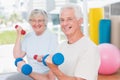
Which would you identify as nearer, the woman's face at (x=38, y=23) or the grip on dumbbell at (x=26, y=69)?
the grip on dumbbell at (x=26, y=69)

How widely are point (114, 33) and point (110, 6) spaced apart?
1.10 ft

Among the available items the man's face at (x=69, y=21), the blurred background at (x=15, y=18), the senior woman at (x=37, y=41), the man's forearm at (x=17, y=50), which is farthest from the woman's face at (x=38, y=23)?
the blurred background at (x=15, y=18)

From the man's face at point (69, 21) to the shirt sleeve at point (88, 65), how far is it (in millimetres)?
115

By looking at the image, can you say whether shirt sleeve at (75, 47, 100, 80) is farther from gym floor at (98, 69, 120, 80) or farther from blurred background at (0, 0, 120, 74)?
blurred background at (0, 0, 120, 74)

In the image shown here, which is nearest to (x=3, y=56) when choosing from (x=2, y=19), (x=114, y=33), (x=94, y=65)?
(x=2, y=19)

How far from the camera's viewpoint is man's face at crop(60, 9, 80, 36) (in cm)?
99

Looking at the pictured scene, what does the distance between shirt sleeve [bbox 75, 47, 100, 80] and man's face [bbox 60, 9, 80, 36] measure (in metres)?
0.11

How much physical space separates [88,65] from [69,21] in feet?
0.67

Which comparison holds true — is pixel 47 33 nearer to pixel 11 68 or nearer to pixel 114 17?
pixel 114 17

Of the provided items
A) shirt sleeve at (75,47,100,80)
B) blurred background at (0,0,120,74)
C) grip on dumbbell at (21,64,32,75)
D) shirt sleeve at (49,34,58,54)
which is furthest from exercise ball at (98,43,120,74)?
grip on dumbbell at (21,64,32,75)

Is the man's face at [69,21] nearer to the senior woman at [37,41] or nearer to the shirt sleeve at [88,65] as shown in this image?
the shirt sleeve at [88,65]

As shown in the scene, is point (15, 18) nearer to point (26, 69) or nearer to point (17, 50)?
point (17, 50)

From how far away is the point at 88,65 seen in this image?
0.95 meters

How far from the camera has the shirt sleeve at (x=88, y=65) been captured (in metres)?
0.95
